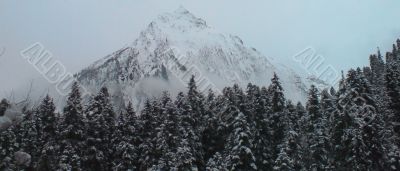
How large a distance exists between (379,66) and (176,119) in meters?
88.0

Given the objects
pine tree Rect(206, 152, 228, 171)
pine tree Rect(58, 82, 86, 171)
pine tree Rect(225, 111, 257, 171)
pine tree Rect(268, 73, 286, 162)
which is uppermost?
pine tree Rect(268, 73, 286, 162)

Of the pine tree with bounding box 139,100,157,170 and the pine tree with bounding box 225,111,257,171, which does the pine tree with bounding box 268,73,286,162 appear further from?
the pine tree with bounding box 139,100,157,170

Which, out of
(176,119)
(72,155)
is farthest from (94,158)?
(176,119)

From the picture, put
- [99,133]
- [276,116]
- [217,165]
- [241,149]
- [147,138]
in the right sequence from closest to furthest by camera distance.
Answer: [217,165] < [241,149] < [99,133] < [147,138] < [276,116]

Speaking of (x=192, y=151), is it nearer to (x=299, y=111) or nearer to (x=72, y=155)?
(x=72, y=155)

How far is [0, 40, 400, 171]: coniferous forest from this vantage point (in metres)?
42.0

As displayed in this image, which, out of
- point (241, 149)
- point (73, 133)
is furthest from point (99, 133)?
point (241, 149)

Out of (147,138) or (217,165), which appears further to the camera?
(147,138)

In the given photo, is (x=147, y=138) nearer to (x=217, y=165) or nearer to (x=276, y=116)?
(x=217, y=165)

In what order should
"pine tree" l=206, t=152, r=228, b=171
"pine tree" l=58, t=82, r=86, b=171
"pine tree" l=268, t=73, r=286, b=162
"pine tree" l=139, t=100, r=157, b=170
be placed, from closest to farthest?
"pine tree" l=206, t=152, r=228, b=171, "pine tree" l=58, t=82, r=86, b=171, "pine tree" l=139, t=100, r=157, b=170, "pine tree" l=268, t=73, r=286, b=162

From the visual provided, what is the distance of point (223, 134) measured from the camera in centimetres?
5122

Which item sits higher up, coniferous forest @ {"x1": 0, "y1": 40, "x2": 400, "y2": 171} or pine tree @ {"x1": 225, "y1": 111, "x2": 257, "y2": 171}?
coniferous forest @ {"x1": 0, "y1": 40, "x2": 400, "y2": 171}

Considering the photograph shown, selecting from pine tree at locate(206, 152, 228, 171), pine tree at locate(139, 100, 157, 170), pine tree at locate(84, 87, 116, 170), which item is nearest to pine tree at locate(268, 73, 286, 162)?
pine tree at locate(206, 152, 228, 171)

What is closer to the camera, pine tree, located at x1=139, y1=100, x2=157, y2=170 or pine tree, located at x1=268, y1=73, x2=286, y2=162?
pine tree, located at x1=139, y1=100, x2=157, y2=170
